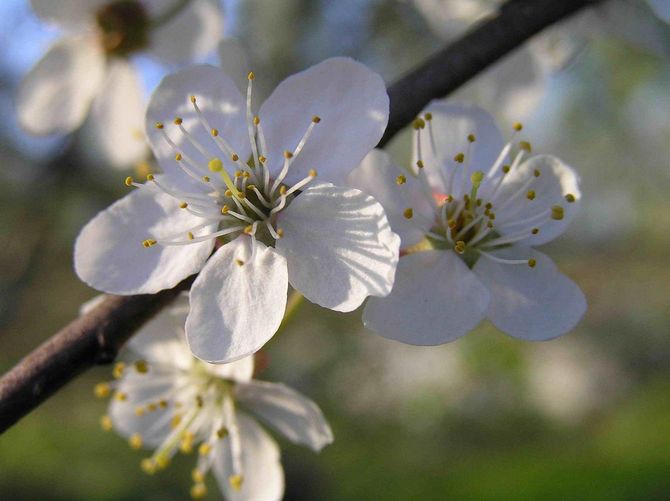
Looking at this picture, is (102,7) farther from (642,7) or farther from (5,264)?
(5,264)

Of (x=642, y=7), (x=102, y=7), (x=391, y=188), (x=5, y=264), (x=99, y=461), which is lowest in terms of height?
(x=99, y=461)

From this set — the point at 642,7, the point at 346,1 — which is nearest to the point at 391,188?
the point at 642,7

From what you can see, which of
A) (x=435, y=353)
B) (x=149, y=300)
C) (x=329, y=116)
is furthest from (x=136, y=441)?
(x=435, y=353)

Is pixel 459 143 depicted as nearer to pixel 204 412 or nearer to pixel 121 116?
pixel 204 412

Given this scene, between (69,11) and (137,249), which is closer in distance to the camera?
(137,249)

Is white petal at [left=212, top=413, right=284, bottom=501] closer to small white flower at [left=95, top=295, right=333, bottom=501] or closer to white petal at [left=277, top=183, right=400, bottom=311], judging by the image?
small white flower at [left=95, top=295, right=333, bottom=501]

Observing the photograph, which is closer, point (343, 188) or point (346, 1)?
point (343, 188)
